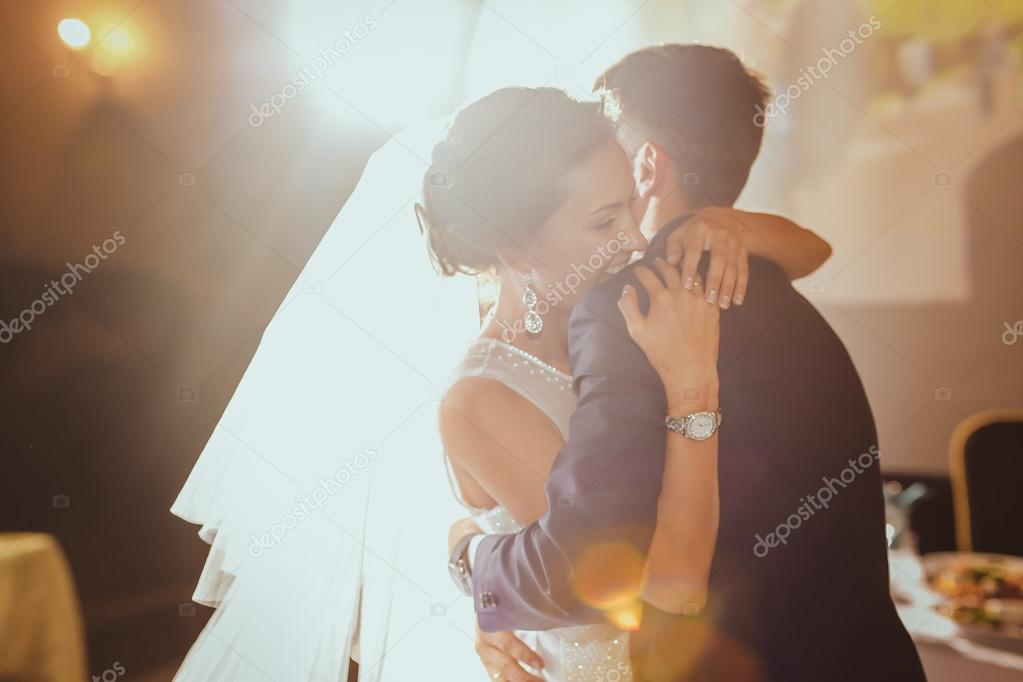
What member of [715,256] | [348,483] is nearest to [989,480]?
[715,256]

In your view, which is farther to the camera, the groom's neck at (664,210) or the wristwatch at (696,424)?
the groom's neck at (664,210)

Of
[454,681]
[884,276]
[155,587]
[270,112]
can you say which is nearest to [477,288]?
[270,112]

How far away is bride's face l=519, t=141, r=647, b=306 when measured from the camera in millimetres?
1360

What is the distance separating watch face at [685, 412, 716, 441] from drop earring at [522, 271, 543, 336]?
1.22 ft

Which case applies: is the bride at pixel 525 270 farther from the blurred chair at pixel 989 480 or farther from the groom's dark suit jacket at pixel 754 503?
the blurred chair at pixel 989 480

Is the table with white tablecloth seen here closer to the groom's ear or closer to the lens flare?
the lens flare

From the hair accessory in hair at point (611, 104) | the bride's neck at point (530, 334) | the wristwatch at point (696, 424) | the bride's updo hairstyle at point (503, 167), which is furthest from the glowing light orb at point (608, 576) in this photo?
the hair accessory in hair at point (611, 104)

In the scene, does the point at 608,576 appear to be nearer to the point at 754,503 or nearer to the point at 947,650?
the point at 754,503

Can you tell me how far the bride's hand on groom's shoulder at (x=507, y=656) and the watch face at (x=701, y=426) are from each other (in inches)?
20.9

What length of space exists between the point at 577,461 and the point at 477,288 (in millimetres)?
517

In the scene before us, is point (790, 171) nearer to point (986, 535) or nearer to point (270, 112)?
point (986, 535)

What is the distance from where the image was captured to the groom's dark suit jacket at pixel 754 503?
42.8 inches

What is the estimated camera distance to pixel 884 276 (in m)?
1.85

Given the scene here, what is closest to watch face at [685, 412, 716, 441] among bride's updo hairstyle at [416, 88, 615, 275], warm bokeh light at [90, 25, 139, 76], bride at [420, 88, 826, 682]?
bride at [420, 88, 826, 682]
